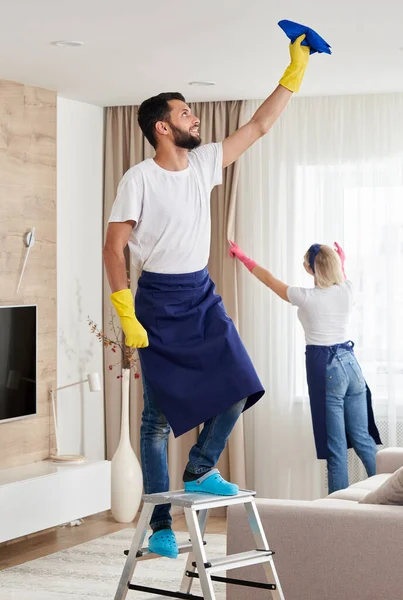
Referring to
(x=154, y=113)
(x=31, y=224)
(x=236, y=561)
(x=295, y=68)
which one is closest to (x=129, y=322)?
(x=154, y=113)

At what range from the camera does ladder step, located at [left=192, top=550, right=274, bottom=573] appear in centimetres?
299

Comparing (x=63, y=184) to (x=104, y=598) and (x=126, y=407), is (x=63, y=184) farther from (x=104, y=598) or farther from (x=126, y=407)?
(x=104, y=598)

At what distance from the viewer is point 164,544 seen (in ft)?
10.2

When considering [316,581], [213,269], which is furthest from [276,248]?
[316,581]

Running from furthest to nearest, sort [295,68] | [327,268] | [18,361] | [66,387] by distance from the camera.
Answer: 1. [66,387]
2. [18,361]
3. [327,268]
4. [295,68]

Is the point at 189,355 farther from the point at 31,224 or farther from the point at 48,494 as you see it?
the point at 31,224

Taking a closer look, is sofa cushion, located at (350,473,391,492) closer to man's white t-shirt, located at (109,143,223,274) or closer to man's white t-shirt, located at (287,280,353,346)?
man's white t-shirt, located at (287,280,353,346)

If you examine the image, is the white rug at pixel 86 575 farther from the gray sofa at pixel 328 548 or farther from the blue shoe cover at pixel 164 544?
the blue shoe cover at pixel 164 544

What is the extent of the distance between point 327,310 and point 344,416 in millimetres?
617

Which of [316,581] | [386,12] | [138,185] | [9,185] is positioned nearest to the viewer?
[138,185]

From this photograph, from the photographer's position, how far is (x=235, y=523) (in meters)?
3.81

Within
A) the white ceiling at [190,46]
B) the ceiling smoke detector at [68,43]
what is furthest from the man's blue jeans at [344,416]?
the ceiling smoke detector at [68,43]

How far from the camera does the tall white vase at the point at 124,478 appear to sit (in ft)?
20.7

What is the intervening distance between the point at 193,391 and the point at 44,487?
2.56 metres
